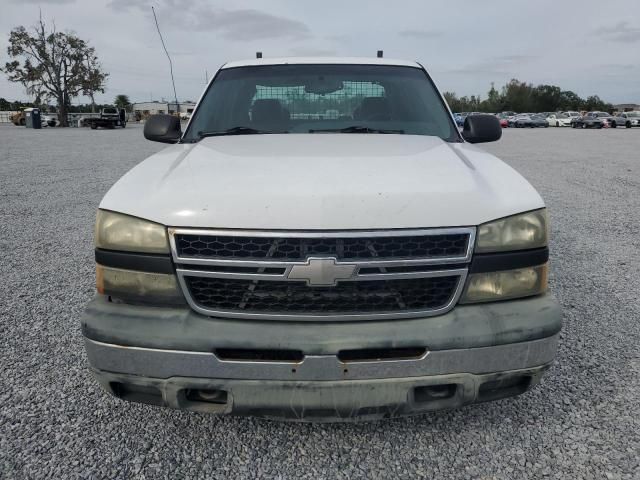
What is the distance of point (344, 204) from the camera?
6.27ft

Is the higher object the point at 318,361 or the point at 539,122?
the point at 539,122

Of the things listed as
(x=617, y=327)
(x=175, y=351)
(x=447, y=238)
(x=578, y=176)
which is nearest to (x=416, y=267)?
(x=447, y=238)

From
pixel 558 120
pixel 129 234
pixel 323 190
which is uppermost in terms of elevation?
pixel 558 120

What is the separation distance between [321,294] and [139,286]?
71 centimetres

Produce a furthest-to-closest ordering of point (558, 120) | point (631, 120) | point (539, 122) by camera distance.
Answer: point (558, 120) → point (539, 122) → point (631, 120)

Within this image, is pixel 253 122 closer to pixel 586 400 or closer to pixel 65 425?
pixel 65 425

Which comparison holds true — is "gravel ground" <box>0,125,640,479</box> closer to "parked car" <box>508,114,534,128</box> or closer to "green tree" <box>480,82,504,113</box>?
"parked car" <box>508,114,534,128</box>

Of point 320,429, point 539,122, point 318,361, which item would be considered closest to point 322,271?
point 318,361

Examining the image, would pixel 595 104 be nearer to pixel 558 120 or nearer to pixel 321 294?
pixel 558 120

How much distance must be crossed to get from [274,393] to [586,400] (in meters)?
1.64

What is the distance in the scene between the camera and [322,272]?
6.10ft

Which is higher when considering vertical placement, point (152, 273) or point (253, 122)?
point (253, 122)

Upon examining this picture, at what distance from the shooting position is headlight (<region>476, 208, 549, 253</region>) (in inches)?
77.7

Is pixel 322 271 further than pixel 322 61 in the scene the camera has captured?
No
